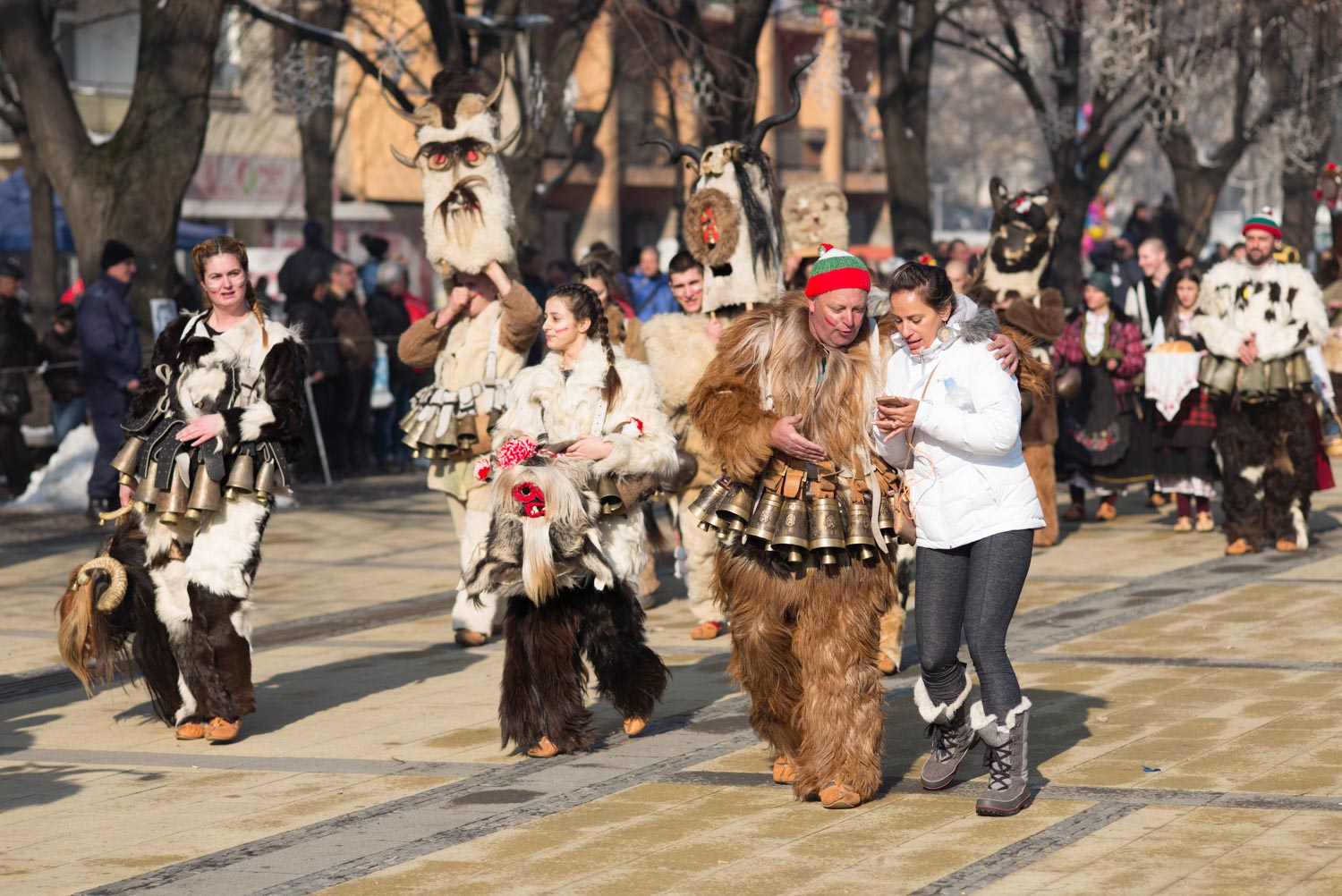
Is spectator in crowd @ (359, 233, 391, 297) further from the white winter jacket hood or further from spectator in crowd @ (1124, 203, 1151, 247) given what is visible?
the white winter jacket hood

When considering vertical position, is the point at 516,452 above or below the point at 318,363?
below

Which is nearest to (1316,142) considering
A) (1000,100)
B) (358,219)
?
(358,219)

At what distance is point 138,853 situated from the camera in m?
6.29

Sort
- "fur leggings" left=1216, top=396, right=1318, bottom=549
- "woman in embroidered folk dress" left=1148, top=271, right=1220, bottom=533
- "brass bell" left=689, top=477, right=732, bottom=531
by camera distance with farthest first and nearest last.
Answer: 1. "woman in embroidered folk dress" left=1148, top=271, right=1220, bottom=533
2. "fur leggings" left=1216, top=396, right=1318, bottom=549
3. "brass bell" left=689, top=477, right=732, bottom=531

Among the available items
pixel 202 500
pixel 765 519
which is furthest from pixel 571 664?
pixel 202 500

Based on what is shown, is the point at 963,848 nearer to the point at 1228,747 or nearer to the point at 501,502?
the point at 1228,747

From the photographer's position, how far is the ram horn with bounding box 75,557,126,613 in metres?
8.02

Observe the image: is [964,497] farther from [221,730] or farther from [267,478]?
[221,730]

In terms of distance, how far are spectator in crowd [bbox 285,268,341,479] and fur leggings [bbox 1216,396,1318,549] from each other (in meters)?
8.17

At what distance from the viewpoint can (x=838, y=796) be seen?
648 cm

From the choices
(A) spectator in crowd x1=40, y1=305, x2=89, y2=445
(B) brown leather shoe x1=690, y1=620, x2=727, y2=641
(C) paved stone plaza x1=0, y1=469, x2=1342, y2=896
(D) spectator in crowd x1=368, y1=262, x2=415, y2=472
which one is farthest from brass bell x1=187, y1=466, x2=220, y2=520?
(D) spectator in crowd x1=368, y1=262, x2=415, y2=472

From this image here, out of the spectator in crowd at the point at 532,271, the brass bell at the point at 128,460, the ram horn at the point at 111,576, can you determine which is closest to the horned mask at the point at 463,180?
the brass bell at the point at 128,460

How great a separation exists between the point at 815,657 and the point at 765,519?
1.62ft

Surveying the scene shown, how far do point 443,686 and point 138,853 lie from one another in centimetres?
294
